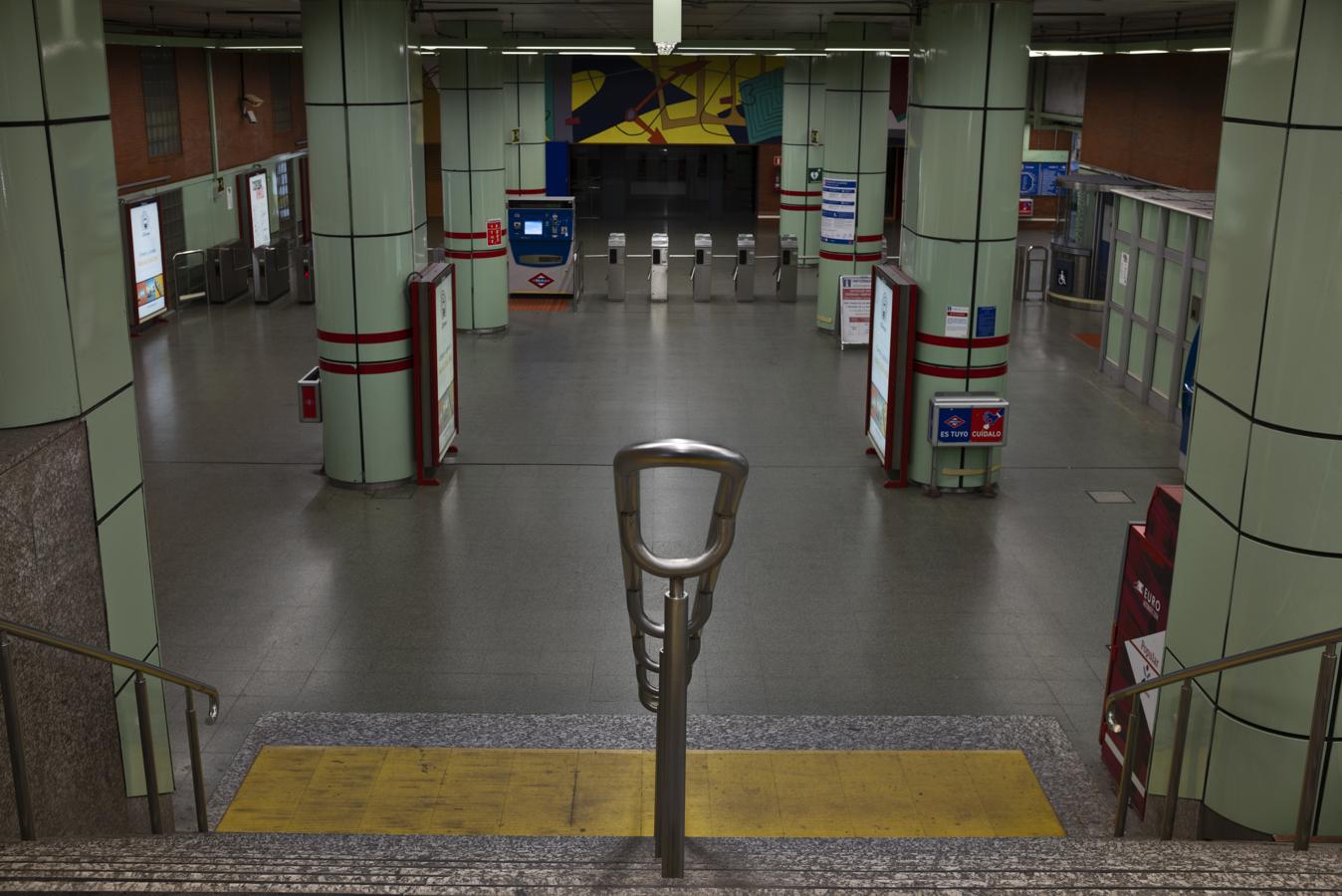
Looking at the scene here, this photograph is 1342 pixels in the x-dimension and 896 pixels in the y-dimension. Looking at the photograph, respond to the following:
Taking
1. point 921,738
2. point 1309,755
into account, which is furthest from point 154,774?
point 1309,755

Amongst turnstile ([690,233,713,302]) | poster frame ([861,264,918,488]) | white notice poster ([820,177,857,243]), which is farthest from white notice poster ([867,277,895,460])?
turnstile ([690,233,713,302])

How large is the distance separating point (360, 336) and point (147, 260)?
28.5ft

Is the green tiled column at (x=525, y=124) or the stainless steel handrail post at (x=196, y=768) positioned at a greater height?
the green tiled column at (x=525, y=124)

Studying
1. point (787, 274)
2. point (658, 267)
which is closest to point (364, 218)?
point (787, 274)

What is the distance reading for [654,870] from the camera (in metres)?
4.06

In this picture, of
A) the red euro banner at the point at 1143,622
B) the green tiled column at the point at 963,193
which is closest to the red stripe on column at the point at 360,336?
the green tiled column at the point at 963,193

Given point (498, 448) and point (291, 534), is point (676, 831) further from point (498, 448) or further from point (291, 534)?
point (498, 448)

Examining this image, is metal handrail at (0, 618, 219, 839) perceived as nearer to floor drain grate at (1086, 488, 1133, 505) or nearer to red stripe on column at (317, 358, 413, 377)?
red stripe on column at (317, 358, 413, 377)

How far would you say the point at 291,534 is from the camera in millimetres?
10188

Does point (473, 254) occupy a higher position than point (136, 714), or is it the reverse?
point (473, 254)

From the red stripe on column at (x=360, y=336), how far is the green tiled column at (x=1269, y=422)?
7.39 meters

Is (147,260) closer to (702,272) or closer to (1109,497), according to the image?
(702,272)

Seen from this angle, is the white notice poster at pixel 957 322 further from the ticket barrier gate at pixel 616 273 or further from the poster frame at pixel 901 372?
the ticket barrier gate at pixel 616 273

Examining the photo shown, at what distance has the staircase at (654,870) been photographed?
351 cm
